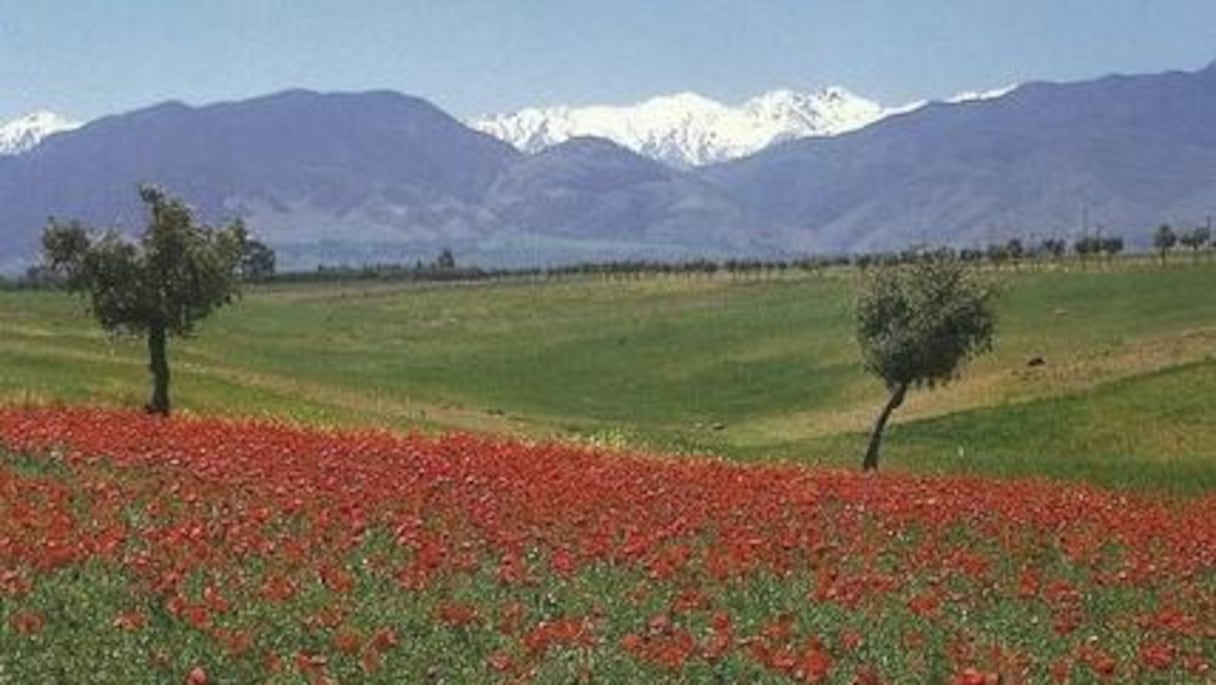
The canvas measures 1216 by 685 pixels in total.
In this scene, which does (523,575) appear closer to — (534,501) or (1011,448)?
(534,501)

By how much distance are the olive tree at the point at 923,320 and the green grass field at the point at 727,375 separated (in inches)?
149

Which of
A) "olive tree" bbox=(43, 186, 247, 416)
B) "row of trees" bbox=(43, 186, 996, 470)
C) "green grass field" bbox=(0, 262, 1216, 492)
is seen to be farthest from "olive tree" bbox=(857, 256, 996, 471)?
"olive tree" bbox=(43, 186, 247, 416)

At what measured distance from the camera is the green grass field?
232 ft

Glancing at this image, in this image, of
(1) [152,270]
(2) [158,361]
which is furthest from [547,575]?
(2) [158,361]

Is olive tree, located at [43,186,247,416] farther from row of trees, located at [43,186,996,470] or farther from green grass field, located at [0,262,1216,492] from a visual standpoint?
green grass field, located at [0,262,1216,492]

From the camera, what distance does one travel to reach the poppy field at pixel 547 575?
1230cm

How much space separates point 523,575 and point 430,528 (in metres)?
3.48

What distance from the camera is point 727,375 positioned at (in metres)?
125

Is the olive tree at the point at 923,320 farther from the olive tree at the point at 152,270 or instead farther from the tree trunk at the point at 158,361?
the tree trunk at the point at 158,361

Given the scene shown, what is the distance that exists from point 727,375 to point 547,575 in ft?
358

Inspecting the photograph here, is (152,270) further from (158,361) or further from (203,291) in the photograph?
(158,361)

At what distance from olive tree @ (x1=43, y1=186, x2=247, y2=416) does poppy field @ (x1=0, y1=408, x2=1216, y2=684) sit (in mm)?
33647

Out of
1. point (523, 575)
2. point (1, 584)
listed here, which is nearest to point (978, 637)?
point (523, 575)

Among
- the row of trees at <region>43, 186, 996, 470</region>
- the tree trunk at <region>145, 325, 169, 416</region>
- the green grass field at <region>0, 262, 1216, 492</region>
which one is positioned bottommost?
the green grass field at <region>0, 262, 1216, 492</region>
